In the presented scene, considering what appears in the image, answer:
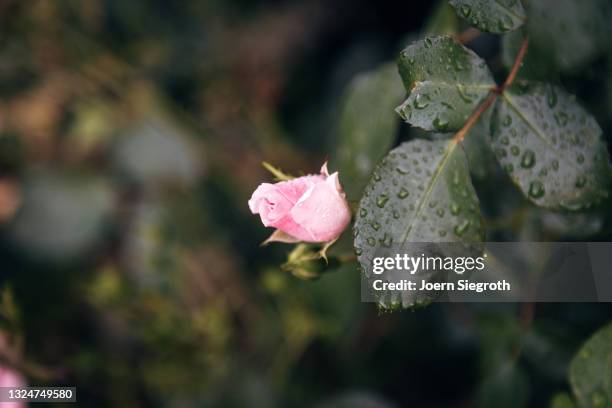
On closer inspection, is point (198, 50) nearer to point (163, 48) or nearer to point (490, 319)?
point (163, 48)

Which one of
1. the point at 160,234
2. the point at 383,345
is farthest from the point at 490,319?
the point at 160,234

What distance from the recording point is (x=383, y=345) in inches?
55.2

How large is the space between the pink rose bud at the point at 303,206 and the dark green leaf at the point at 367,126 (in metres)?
0.26

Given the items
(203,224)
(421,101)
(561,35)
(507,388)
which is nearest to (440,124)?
(421,101)

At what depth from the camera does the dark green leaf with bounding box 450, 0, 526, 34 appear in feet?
2.06

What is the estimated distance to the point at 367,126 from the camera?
0.94 m

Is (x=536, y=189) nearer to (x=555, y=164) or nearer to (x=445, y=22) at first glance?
(x=555, y=164)

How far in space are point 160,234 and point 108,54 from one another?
2.34 ft

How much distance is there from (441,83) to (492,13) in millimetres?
103

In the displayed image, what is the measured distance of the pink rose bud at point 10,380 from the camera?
0.98 m

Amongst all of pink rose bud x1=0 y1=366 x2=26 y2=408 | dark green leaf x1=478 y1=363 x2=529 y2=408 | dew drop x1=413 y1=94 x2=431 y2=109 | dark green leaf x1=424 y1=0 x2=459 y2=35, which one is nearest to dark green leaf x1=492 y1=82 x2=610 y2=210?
dew drop x1=413 y1=94 x2=431 y2=109

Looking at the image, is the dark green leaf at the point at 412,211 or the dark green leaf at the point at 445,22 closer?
the dark green leaf at the point at 412,211

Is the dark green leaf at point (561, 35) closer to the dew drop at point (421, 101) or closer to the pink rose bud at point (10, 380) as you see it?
the dew drop at point (421, 101)

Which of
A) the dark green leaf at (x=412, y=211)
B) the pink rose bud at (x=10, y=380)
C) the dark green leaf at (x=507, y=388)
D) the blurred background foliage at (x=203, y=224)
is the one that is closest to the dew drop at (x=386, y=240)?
the dark green leaf at (x=412, y=211)
